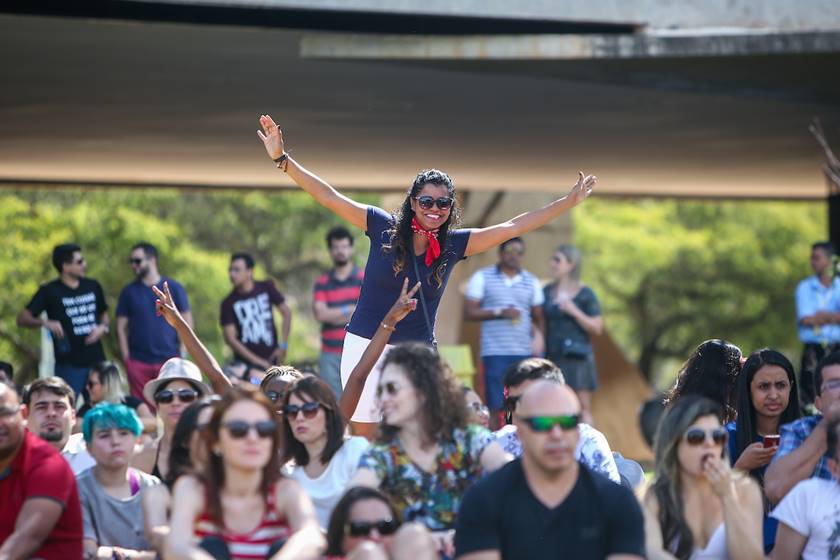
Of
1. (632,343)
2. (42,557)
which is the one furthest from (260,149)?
(632,343)

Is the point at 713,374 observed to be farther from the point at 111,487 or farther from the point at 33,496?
the point at 33,496

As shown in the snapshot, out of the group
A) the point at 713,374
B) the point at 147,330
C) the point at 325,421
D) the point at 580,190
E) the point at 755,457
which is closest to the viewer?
the point at 325,421

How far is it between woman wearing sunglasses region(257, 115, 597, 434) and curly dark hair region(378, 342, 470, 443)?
4.38ft

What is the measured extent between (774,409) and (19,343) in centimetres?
1630

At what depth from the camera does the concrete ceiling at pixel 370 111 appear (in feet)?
34.6

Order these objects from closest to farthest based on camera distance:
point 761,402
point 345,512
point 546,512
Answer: point 546,512, point 345,512, point 761,402

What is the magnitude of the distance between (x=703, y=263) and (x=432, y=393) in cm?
2661

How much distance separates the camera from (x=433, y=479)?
5.29 m

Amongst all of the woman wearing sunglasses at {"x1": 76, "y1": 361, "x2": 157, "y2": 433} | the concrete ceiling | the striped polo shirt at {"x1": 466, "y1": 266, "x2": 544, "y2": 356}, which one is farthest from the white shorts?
the striped polo shirt at {"x1": 466, "y1": 266, "x2": 544, "y2": 356}

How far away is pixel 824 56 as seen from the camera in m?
10.5

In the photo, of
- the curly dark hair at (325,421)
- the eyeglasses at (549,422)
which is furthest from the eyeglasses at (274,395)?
the eyeglasses at (549,422)

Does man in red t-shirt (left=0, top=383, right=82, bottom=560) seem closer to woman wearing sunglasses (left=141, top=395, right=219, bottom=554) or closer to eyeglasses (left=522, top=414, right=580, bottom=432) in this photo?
woman wearing sunglasses (left=141, top=395, right=219, bottom=554)

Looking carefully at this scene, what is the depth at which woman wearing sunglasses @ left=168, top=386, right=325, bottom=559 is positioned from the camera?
16.1ft

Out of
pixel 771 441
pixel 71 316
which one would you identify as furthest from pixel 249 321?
pixel 771 441
